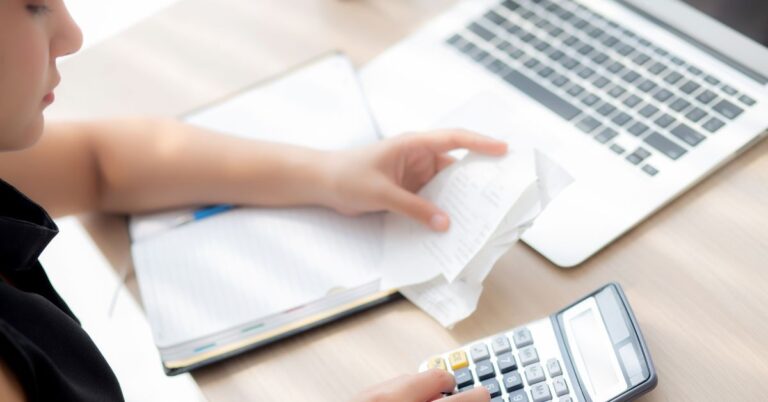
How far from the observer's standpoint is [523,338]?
24.3 inches

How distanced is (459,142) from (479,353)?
7.5 inches

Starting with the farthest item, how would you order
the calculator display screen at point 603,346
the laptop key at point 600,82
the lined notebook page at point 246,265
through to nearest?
the laptop key at point 600,82 < the lined notebook page at point 246,265 < the calculator display screen at point 603,346

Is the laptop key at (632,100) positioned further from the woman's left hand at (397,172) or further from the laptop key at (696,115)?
the woman's left hand at (397,172)

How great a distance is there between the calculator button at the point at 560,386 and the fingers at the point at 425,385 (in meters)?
0.07

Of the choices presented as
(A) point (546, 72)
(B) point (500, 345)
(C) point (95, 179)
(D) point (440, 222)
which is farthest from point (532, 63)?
(C) point (95, 179)

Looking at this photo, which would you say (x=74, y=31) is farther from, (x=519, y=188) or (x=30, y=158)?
(x=519, y=188)

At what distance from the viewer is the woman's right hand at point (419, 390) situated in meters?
0.59

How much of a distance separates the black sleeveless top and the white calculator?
26 cm

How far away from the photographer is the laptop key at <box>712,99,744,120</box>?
28.8 inches

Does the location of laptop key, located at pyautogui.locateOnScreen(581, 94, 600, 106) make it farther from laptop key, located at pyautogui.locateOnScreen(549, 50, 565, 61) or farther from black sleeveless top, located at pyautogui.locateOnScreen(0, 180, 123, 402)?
black sleeveless top, located at pyautogui.locateOnScreen(0, 180, 123, 402)

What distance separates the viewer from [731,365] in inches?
23.5

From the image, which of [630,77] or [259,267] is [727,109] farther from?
[259,267]

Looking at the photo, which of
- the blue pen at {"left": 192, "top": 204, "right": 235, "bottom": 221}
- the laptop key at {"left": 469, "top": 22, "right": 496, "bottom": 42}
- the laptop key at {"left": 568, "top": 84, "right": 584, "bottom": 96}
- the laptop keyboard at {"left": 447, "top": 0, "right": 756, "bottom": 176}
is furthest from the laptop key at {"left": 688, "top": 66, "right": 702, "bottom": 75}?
the blue pen at {"left": 192, "top": 204, "right": 235, "bottom": 221}

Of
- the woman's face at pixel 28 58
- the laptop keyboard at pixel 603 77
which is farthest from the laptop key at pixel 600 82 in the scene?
the woman's face at pixel 28 58
